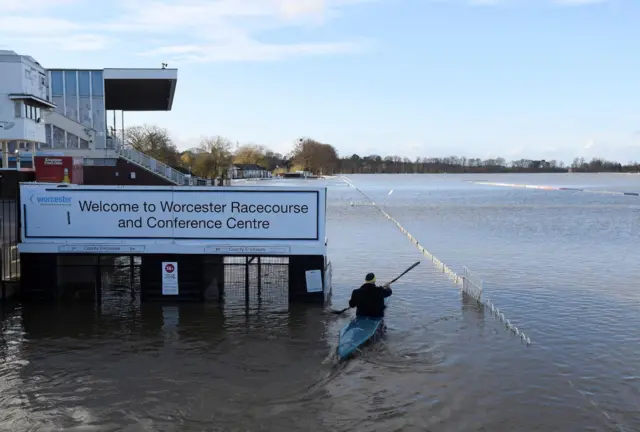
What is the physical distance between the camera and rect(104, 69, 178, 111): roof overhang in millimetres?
56562

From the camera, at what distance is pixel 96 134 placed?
5559 centimetres

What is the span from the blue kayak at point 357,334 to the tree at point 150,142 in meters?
82.0

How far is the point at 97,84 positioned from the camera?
58.7 metres

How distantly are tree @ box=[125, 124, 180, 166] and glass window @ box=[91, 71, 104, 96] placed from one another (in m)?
34.8

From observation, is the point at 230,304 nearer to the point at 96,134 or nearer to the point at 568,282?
the point at 568,282

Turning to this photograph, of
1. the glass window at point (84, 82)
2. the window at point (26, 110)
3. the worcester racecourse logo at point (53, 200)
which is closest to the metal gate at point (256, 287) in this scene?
the worcester racecourse logo at point (53, 200)

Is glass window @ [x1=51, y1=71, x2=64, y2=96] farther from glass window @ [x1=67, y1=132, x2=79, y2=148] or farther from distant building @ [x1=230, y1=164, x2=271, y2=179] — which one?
distant building @ [x1=230, y1=164, x2=271, y2=179]

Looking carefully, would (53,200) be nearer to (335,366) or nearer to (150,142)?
(335,366)

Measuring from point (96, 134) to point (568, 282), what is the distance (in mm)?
43353

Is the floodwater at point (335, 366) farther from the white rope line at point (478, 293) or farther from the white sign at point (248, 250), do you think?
the white sign at point (248, 250)

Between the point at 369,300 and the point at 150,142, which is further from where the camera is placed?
the point at 150,142

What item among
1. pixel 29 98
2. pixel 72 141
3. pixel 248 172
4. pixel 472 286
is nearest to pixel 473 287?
pixel 472 286

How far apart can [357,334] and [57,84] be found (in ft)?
170

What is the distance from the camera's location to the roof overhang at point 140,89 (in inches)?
2227
